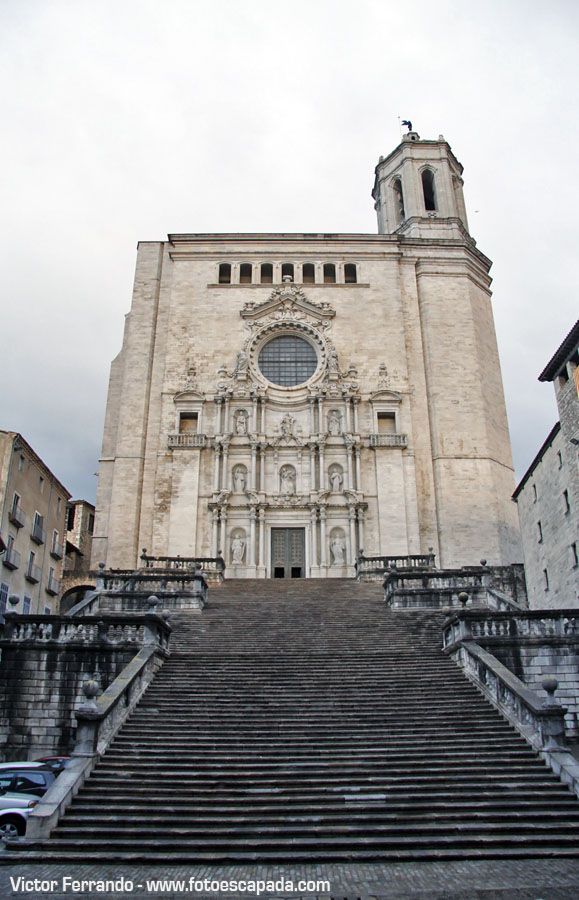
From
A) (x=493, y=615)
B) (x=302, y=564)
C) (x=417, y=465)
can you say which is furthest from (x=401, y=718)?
(x=417, y=465)

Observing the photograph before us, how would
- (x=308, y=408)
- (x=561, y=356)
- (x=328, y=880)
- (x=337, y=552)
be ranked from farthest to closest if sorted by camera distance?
(x=308, y=408)
(x=337, y=552)
(x=561, y=356)
(x=328, y=880)

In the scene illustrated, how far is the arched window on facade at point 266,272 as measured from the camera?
Result: 34.4 m

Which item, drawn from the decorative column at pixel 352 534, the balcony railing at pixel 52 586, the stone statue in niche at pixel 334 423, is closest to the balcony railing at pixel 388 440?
the stone statue in niche at pixel 334 423

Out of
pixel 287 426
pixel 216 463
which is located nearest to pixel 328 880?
pixel 216 463

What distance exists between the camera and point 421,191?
37.1m

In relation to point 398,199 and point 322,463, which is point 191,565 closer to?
point 322,463

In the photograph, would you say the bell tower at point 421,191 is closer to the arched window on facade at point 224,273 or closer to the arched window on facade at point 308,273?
the arched window on facade at point 308,273

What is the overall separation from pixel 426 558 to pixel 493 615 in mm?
9790

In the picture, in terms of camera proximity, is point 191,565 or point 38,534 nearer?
point 191,565

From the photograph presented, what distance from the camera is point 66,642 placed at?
46.1ft

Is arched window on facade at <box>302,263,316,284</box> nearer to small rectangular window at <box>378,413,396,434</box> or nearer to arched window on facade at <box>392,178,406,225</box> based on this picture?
arched window on facade at <box>392,178,406,225</box>

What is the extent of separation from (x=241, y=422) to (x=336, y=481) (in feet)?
16.8

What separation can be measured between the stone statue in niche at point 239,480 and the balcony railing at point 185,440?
198cm

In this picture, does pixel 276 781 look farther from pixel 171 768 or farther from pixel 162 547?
pixel 162 547
